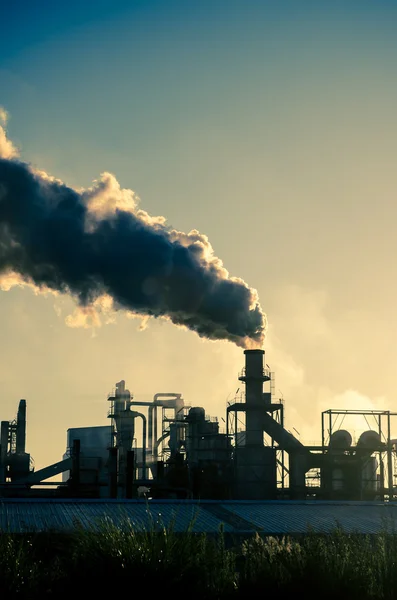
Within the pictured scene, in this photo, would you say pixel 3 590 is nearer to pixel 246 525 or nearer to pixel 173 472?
pixel 246 525

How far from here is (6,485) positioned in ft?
188

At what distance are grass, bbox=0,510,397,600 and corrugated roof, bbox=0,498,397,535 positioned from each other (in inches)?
340

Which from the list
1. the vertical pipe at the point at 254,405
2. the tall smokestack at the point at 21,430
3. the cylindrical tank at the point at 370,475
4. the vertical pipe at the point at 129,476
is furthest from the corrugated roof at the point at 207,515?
the tall smokestack at the point at 21,430

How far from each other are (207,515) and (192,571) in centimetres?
1491

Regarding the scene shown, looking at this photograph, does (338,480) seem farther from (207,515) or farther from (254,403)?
(207,515)

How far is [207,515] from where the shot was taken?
3206 cm

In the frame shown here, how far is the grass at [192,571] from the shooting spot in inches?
675

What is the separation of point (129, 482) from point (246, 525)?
651 inches

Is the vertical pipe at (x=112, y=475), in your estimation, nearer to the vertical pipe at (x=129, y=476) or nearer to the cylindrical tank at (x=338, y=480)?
the vertical pipe at (x=129, y=476)

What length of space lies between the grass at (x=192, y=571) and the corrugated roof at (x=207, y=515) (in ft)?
28.3

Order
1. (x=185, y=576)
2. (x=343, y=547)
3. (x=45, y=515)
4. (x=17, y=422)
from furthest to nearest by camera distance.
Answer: (x=17, y=422)
(x=45, y=515)
(x=343, y=547)
(x=185, y=576)

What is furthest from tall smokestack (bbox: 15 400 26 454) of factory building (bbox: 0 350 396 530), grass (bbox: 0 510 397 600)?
grass (bbox: 0 510 397 600)

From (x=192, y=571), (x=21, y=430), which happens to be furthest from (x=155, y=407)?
(x=192, y=571)

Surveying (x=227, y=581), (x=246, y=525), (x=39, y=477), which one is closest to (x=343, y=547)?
(x=227, y=581)
